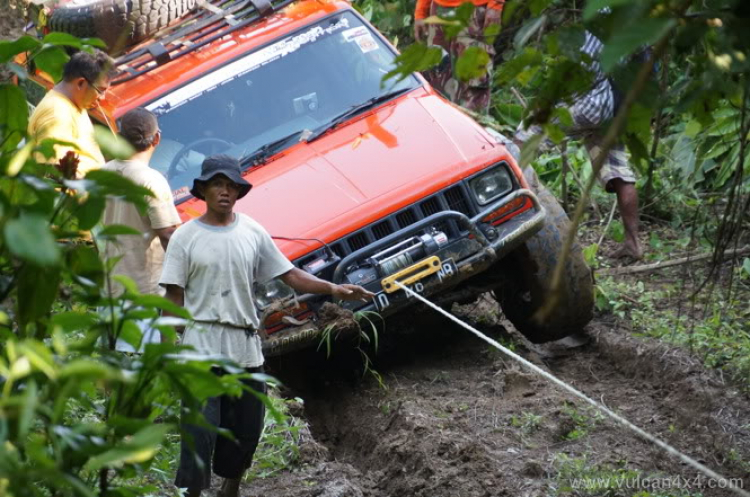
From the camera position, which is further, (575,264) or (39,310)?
(575,264)

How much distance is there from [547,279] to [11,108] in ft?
14.2

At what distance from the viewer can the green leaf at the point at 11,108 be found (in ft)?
8.32

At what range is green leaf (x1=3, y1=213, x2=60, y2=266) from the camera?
1706mm

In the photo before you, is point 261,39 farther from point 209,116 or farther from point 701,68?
point 701,68

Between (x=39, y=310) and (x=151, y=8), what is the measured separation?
542 cm

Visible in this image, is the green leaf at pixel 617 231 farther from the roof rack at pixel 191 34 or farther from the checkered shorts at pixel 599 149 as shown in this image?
the roof rack at pixel 191 34

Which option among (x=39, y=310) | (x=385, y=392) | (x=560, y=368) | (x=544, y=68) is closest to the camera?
(x=39, y=310)

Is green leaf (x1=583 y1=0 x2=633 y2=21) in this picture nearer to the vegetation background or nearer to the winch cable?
the vegetation background

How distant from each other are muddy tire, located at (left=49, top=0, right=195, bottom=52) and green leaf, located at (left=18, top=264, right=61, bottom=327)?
16.7 ft

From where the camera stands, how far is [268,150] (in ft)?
21.6

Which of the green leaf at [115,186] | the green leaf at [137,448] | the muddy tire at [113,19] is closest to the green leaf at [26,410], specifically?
the green leaf at [137,448]

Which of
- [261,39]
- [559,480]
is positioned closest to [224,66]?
[261,39]

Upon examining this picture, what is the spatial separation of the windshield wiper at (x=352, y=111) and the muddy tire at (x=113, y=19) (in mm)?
1467

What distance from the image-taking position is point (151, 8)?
739 centimetres
